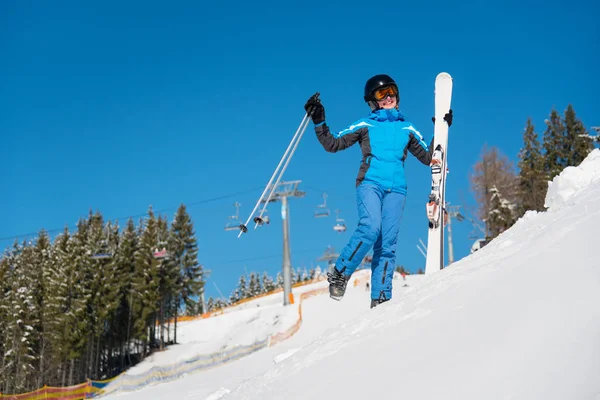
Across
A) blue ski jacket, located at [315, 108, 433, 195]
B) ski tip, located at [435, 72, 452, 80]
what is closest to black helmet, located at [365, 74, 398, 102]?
→ blue ski jacket, located at [315, 108, 433, 195]

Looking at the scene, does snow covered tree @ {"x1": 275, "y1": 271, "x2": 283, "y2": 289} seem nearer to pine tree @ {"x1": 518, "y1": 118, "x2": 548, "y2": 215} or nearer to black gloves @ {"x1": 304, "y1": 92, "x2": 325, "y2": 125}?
pine tree @ {"x1": 518, "y1": 118, "x2": 548, "y2": 215}

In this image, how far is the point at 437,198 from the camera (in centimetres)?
642

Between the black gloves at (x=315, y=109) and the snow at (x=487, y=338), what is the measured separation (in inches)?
89.6

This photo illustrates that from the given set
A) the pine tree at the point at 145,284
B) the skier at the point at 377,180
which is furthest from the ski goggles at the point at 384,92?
the pine tree at the point at 145,284

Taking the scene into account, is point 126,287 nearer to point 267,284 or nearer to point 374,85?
point 374,85

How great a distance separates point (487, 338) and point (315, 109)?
362cm

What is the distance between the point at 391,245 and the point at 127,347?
4696cm

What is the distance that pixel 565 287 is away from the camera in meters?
2.54

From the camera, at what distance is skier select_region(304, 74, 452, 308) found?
210 inches

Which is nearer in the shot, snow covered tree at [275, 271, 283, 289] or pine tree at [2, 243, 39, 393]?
pine tree at [2, 243, 39, 393]

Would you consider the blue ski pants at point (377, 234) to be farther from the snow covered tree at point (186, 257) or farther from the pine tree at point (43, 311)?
the snow covered tree at point (186, 257)

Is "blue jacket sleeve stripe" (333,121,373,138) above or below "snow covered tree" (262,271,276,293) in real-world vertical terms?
below

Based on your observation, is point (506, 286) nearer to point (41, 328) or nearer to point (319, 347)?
Result: point (319, 347)

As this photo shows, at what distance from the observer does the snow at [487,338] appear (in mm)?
2135
